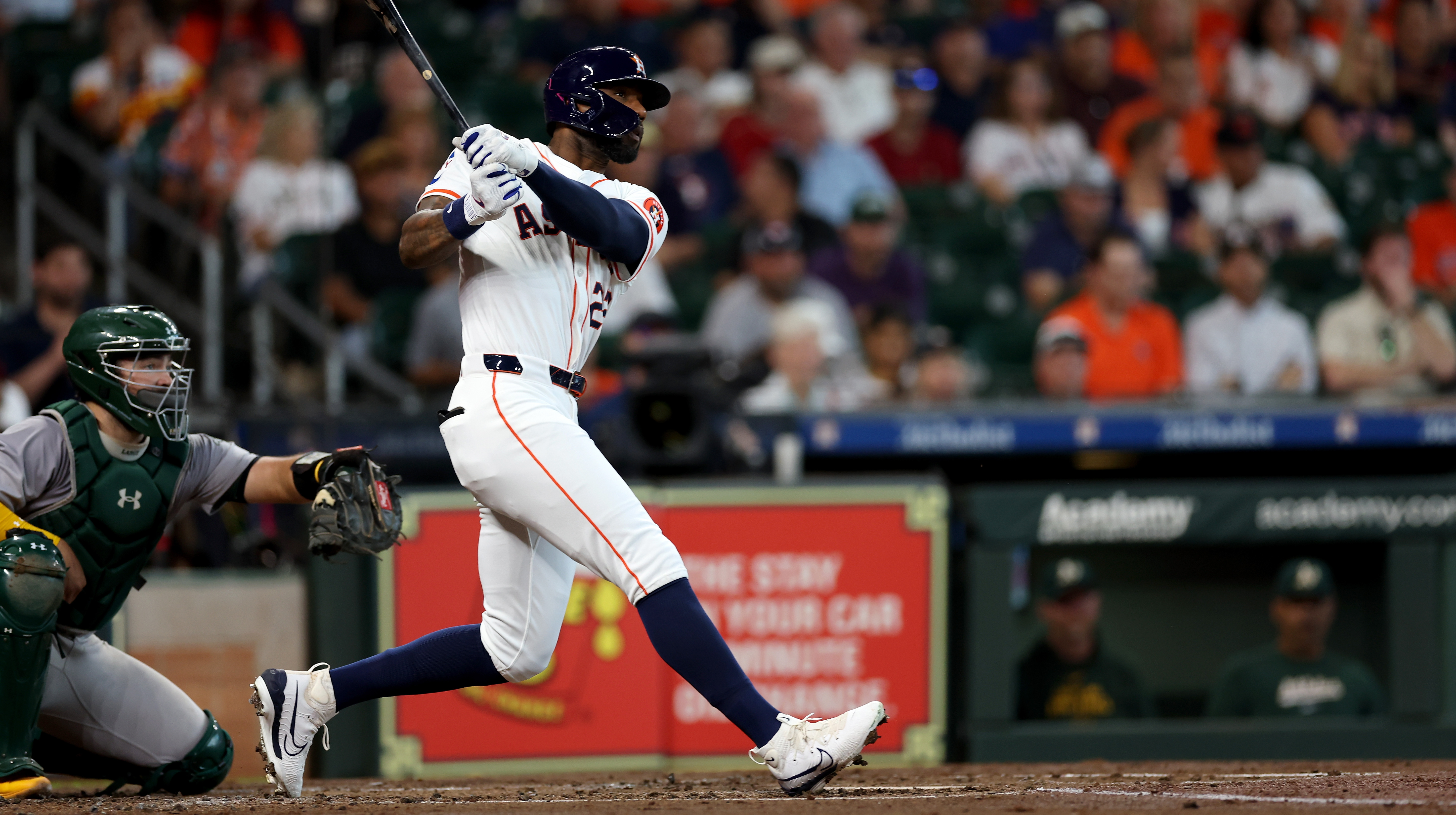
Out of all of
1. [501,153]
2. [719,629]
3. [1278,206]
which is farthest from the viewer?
[1278,206]

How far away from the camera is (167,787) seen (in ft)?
13.5

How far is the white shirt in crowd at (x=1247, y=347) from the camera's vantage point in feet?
23.1

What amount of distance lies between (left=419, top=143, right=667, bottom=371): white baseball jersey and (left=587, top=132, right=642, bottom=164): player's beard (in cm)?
8

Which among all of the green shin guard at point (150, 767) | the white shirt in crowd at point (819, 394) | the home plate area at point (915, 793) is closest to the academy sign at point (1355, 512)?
the home plate area at point (915, 793)

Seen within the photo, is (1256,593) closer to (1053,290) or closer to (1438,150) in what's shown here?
(1053,290)

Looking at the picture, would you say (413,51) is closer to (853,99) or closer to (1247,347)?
(1247,347)

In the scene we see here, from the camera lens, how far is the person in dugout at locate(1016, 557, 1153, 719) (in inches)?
229

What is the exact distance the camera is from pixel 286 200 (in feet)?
24.9

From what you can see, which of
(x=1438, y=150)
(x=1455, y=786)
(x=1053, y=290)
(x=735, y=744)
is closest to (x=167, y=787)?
(x=735, y=744)

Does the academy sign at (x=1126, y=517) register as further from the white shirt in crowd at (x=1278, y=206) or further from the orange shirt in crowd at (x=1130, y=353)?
the white shirt in crowd at (x=1278, y=206)

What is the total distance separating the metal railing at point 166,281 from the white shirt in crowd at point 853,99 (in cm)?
297

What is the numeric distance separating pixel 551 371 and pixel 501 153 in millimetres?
513

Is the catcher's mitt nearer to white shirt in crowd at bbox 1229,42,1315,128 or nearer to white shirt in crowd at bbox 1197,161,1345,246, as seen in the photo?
white shirt in crowd at bbox 1197,161,1345,246

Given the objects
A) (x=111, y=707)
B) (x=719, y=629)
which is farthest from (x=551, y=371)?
(x=719, y=629)
